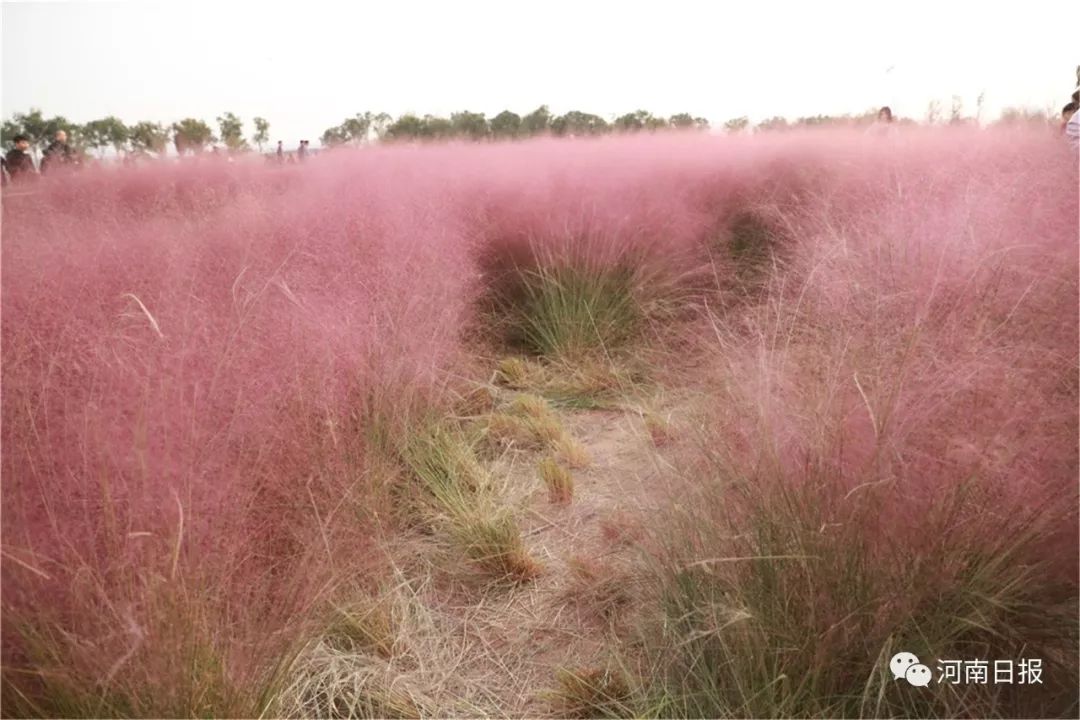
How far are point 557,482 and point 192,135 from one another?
5492mm

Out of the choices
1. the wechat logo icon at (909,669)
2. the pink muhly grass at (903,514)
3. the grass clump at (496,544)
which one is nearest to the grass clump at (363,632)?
the grass clump at (496,544)

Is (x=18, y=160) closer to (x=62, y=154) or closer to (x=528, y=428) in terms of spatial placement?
(x=62, y=154)

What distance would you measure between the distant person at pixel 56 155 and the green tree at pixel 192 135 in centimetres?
112

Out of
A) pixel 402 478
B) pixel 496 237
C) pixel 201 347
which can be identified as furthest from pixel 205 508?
pixel 496 237

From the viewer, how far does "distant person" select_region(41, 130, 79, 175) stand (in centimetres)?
459

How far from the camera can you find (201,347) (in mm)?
1311

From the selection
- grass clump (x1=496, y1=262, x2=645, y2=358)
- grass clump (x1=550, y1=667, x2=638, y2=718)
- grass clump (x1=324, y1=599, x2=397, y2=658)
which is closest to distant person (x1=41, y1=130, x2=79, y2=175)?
grass clump (x1=496, y1=262, x2=645, y2=358)

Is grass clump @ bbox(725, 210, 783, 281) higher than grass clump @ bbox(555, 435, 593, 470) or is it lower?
higher

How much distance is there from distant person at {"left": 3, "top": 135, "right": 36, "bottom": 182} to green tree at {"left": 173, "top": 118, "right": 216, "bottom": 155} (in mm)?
1882

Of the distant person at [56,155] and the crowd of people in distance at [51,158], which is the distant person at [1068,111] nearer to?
the crowd of people in distance at [51,158]

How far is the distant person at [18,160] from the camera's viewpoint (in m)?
3.89

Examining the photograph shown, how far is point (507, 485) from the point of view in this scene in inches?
89.3

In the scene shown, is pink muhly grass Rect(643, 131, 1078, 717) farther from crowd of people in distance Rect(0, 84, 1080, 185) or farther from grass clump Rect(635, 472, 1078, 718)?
crowd of people in distance Rect(0, 84, 1080, 185)

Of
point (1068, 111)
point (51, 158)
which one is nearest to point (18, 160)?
point (51, 158)
